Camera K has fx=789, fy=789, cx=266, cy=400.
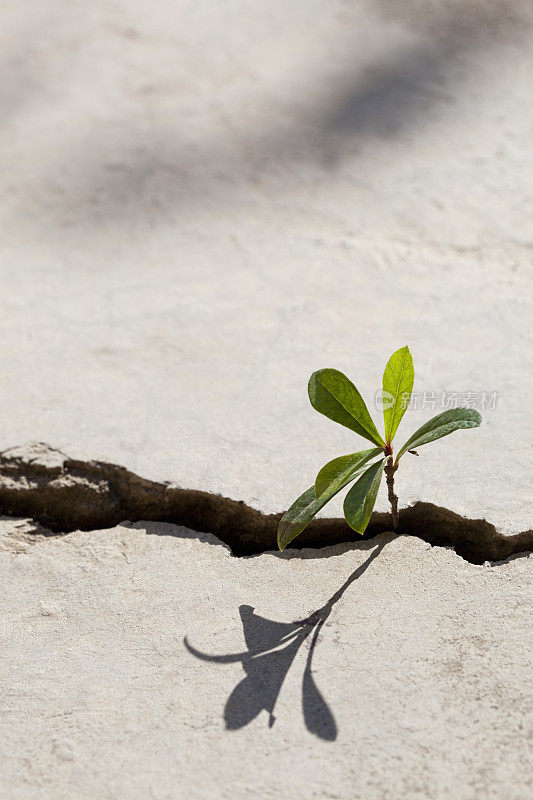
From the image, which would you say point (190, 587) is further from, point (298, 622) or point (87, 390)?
point (87, 390)

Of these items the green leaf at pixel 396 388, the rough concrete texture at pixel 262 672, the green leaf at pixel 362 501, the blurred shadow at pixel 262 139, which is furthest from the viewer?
the blurred shadow at pixel 262 139

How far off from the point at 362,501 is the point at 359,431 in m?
0.13

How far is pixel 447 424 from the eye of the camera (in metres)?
1.20

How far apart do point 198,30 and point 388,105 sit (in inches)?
31.6

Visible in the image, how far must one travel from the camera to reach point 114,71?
2785 millimetres

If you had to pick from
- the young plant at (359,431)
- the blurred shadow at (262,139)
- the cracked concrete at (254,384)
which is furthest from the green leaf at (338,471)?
the blurred shadow at (262,139)

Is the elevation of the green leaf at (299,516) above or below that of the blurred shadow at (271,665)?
above

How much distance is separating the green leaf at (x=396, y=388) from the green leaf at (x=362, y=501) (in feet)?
0.31

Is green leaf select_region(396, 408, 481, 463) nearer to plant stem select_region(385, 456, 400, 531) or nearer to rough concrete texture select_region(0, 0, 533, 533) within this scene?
plant stem select_region(385, 456, 400, 531)

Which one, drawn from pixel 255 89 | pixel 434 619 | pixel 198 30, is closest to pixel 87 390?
pixel 434 619

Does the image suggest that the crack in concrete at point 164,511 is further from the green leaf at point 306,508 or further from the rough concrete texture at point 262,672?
the green leaf at point 306,508

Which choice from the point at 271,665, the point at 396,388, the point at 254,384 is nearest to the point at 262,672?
the point at 271,665

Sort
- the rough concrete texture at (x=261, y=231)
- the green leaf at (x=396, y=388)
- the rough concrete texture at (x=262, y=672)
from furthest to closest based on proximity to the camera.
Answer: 1. the rough concrete texture at (x=261, y=231)
2. the green leaf at (x=396, y=388)
3. the rough concrete texture at (x=262, y=672)

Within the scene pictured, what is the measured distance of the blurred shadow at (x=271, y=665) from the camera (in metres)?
1.07
